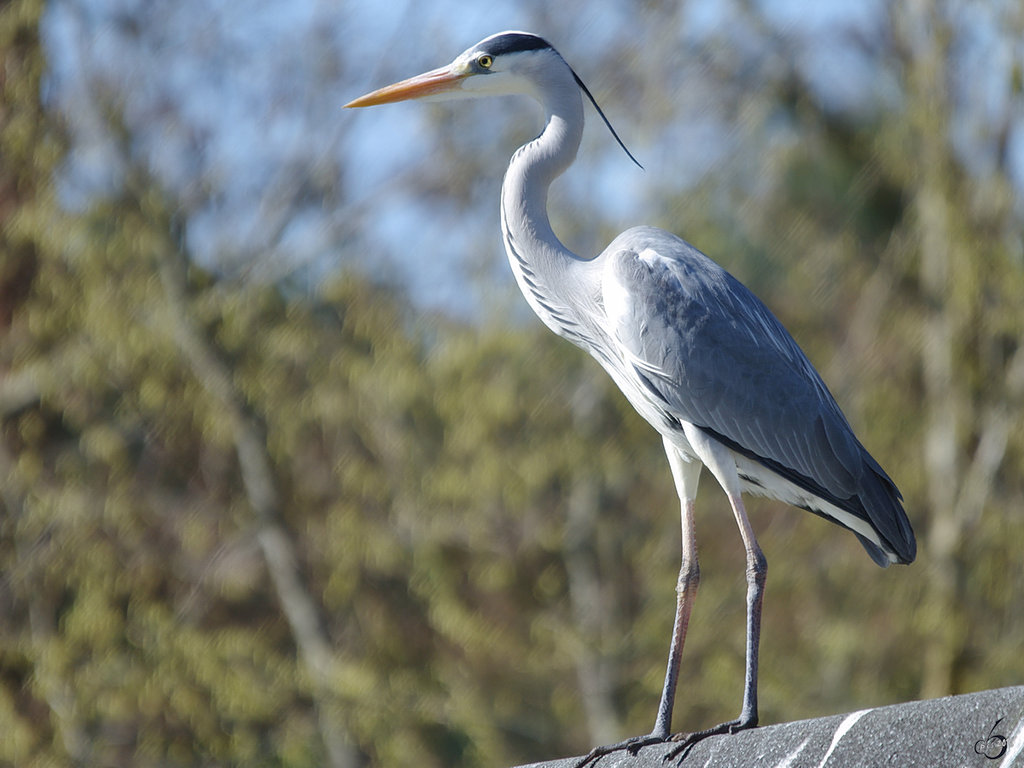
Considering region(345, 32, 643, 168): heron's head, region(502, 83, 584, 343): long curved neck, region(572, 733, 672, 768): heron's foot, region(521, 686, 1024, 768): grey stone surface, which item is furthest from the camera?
region(345, 32, 643, 168): heron's head

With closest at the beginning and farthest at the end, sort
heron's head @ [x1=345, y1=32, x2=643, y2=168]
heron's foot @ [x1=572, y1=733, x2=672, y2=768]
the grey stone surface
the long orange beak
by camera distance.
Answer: the grey stone surface < heron's foot @ [x1=572, y1=733, x2=672, y2=768] < heron's head @ [x1=345, y1=32, x2=643, y2=168] < the long orange beak

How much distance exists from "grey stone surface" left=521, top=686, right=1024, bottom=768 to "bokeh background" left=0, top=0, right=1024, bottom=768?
256 inches

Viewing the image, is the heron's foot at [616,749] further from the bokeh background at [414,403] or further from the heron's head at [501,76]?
the bokeh background at [414,403]

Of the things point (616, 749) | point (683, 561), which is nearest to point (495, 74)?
point (683, 561)

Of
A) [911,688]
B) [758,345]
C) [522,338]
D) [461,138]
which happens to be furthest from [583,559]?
[758,345]

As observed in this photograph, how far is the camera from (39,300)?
9.62 metres

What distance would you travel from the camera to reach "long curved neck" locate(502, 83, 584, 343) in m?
3.80

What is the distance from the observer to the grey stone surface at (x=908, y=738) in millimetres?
2098

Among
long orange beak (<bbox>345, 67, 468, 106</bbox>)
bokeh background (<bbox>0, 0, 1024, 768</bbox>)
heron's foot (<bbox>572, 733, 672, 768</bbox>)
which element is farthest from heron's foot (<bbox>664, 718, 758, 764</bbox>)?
bokeh background (<bbox>0, 0, 1024, 768</bbox>)

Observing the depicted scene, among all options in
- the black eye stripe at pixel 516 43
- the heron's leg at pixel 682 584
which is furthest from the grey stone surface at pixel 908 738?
the black eye stripe at pixel 516 43

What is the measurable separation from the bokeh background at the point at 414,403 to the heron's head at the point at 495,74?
16.1ft

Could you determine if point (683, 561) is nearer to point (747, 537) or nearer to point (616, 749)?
point (747, 537)

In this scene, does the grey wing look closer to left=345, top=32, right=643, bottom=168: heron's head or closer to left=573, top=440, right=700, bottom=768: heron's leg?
left=573, top=440, right=700, bottom=768: heron's leg

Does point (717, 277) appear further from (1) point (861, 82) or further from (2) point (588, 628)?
(1) point (861, 82)
